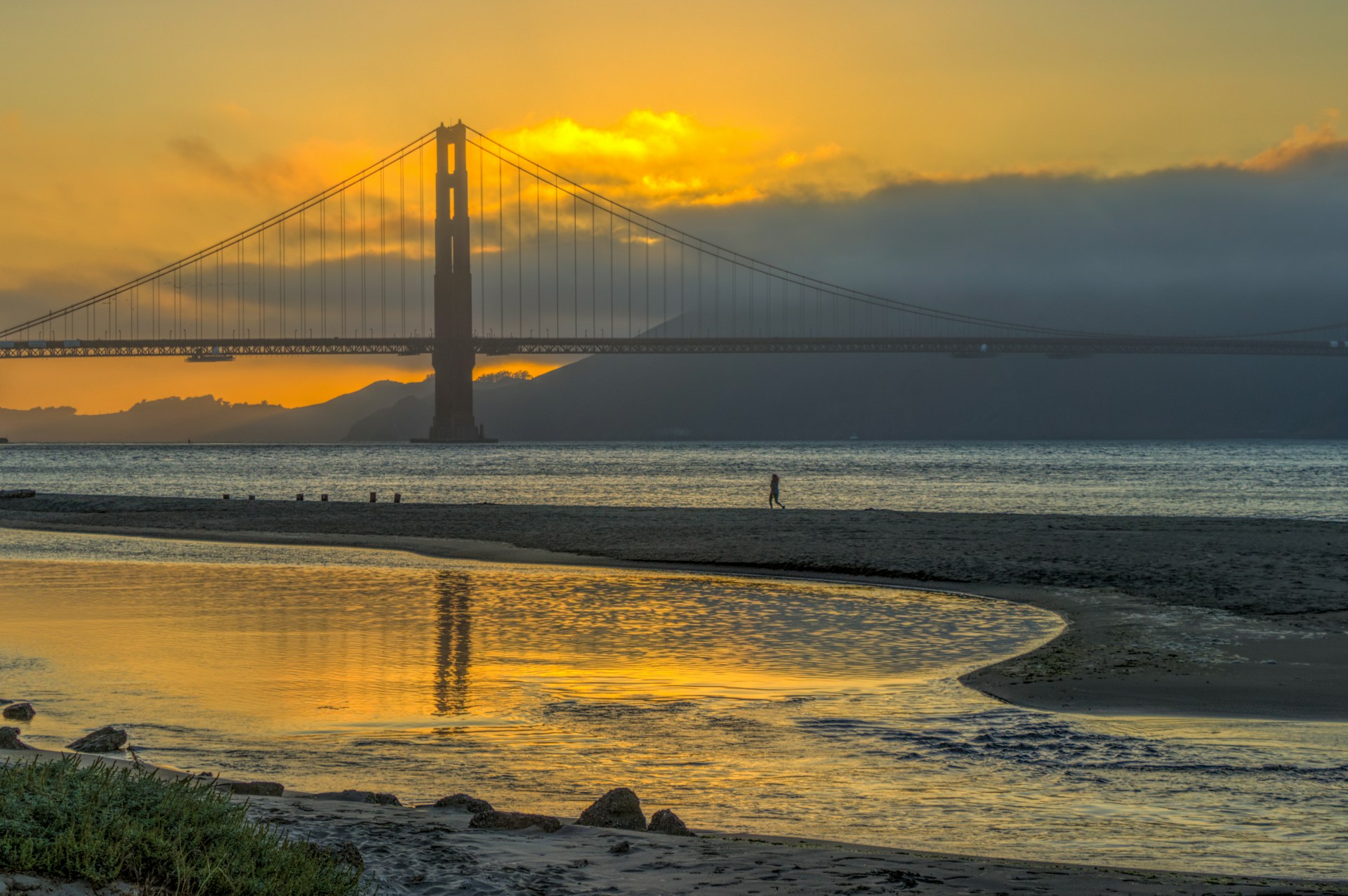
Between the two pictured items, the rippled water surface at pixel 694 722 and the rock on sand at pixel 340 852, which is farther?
the rippled water surface at pixel 694 722

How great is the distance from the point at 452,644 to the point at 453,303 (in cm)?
10738

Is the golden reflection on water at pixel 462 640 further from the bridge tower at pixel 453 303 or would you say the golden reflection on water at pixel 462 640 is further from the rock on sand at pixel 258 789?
the bridge tower at pixel 453 303

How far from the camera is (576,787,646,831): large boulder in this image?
6031 millimetres

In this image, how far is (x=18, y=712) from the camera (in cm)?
888

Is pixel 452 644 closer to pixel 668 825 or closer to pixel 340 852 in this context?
pixel 668 825

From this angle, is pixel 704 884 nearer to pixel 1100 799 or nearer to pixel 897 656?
pixel 1100 799

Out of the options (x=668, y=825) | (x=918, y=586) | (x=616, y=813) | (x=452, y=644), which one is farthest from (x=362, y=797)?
(x=918, y=586)

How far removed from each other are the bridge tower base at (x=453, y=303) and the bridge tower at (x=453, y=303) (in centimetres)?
7

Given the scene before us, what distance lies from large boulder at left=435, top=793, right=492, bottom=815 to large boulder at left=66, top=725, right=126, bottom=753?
258cm

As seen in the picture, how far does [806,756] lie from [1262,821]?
2704mm

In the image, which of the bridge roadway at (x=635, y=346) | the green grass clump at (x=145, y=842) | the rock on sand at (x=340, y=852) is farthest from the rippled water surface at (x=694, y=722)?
the bridge roadway at (x=635, y=346)

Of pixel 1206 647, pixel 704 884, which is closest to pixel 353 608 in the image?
pixel 1206 647

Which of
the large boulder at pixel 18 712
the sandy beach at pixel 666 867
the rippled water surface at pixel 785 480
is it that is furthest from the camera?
the rippled water surface at pixel 785 480

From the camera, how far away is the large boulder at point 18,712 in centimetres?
885
